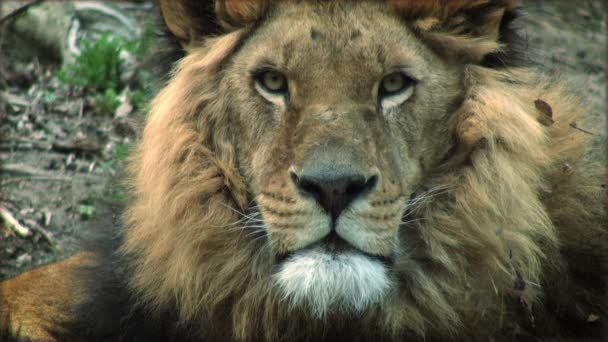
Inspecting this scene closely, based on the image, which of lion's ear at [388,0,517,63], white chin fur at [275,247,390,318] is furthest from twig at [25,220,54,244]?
lion's ear at [388,0,517,63]

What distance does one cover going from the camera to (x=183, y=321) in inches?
124

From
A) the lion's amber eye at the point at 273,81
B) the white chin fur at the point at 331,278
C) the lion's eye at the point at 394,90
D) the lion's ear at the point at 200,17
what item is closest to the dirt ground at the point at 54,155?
the lion's ear at the point at 200,17

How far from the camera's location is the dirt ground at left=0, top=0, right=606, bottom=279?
4.73 m

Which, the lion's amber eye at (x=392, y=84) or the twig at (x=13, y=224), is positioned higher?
the lion's amber eye at (x=392, y=84)

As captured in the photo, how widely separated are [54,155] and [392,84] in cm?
326

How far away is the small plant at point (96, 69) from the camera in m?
6.07

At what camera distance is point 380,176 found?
2.71m

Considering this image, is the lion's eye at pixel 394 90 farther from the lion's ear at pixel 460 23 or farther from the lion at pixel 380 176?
the lion's ear at pixel 460 23

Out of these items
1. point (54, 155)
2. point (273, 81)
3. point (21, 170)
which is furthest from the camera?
point (54, 155)

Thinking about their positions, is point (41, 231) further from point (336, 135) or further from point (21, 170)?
point (336, 135)

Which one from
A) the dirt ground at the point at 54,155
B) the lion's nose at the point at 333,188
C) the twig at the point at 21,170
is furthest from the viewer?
the twig at the point at 21,170

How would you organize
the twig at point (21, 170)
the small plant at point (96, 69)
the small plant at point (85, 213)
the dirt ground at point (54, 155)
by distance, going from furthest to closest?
the small plant at point (96, 69), the twig at point (21, 170), the small plant at point (85, 213), the dirt ground at point (54, 155)

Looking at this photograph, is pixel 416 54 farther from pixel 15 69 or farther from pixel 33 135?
pixel 15 69

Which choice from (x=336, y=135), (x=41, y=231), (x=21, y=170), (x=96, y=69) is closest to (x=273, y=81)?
(x=336, y=135)
